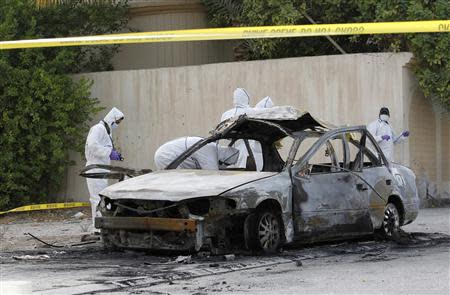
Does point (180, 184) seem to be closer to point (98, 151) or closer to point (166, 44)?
point (98, 151)

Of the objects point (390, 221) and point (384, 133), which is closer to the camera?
point (390, 221)

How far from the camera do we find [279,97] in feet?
57.5

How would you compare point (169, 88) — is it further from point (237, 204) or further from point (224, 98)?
point (237, 204)

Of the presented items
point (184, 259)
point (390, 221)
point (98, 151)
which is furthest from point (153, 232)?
point (98, 151)

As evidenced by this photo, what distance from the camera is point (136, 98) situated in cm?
1862

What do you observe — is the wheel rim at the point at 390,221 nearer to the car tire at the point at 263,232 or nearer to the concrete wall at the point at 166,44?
the car tire at the point at 263,232

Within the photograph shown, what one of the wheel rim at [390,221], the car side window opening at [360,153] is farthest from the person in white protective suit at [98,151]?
the wheel rim at [390,221]

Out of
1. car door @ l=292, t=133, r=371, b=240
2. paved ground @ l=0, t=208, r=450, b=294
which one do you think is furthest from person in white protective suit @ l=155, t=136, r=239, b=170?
paved ground @ l=0, t=208, r=450, b=294

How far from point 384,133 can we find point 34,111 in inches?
242

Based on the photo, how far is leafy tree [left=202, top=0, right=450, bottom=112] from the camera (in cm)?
1636

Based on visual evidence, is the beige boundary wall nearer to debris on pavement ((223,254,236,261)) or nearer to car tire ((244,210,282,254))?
car tire ((244,210,282,254))

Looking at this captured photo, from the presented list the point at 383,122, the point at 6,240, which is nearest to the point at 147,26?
the point at 383,122

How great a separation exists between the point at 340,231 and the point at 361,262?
110 centimetres

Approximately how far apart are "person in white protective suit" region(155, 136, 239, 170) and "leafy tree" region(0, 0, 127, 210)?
6.18m
